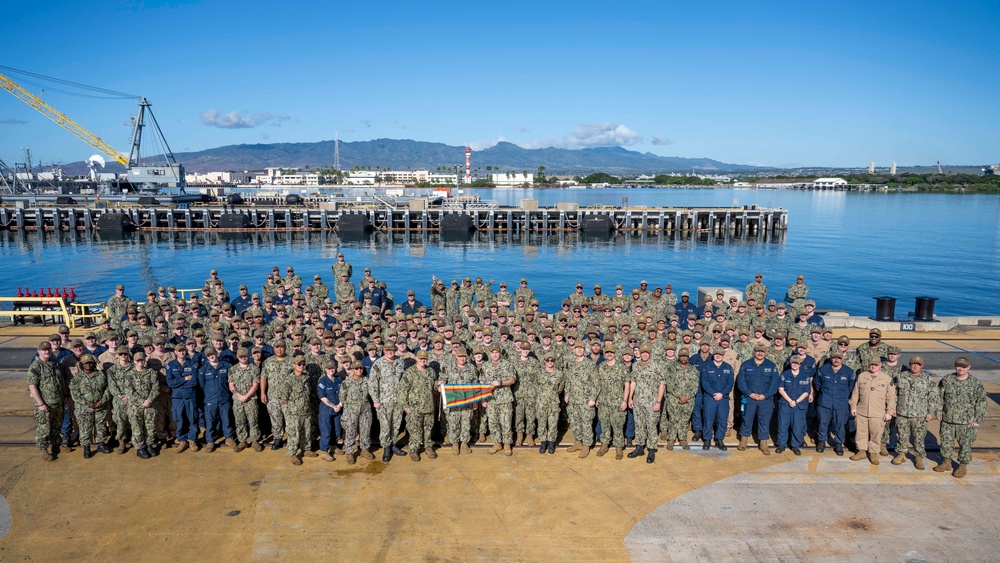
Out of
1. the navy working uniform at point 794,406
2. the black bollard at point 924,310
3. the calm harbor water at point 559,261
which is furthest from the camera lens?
the calm harbor water at point 559,261

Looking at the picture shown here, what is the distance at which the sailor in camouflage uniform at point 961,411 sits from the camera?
275 inches

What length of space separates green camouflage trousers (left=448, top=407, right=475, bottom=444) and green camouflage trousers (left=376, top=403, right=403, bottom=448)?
681mm

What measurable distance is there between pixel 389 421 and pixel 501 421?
1.47 meters

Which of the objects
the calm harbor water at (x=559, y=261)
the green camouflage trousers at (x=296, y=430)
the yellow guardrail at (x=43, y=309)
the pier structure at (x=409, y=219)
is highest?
the pier structure at (x=409, y=219)

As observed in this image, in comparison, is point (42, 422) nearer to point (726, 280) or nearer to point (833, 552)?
point (833, 552)

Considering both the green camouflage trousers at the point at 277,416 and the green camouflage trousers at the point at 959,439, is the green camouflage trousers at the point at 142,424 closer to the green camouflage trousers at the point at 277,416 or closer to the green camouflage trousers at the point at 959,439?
the green camouflage trousers at the point at 277,416

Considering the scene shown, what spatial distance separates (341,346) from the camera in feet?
26.4

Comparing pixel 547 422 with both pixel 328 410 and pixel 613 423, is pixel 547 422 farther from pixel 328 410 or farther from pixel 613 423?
pixel 328 410

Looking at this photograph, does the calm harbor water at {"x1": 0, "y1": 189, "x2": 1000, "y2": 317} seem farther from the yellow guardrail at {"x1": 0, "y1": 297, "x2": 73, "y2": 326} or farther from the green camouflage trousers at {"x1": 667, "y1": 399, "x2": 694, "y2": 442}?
the green camouflage trousers at {"x1": 667, "y1": 399, "x2": 694, "y2": 442}

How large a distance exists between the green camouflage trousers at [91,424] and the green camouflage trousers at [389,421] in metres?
3.61

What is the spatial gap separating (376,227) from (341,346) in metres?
53.5

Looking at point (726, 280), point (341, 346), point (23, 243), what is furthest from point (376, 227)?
point (341, 346)

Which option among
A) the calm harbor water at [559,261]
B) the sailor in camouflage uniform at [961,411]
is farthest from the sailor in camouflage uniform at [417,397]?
the calm harbor water at [559,261]

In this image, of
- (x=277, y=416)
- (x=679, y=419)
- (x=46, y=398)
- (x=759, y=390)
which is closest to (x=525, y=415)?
(x=679, y=419)
